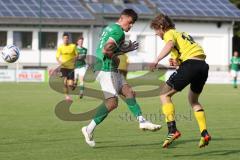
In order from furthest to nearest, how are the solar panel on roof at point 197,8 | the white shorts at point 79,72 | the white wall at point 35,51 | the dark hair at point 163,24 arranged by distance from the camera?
1. the solar panel on roof at point 197,8
2. the white wall at point 35,51
3. the white shorts at point 79,72
4. the dark hair at point 163,24

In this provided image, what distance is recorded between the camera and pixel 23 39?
5884cm

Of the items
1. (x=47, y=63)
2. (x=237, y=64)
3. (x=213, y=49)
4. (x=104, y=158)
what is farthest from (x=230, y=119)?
(x=213, y=49)

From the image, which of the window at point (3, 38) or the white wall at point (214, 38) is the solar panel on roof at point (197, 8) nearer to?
the white wall at point (214, 38)

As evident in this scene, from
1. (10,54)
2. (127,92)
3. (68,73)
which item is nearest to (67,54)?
(68,73)

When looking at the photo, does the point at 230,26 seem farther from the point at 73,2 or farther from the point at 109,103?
the point at 109,103

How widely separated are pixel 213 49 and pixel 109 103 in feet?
178

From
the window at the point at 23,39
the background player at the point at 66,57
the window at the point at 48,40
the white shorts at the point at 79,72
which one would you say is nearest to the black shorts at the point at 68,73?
the background player at the point at 66,57

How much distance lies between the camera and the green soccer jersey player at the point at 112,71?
1152 centimetres

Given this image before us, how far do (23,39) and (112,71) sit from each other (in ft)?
157

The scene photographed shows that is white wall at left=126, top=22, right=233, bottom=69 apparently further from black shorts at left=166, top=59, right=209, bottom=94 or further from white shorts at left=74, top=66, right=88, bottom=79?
black shorts at left=166, top=59, right=209, bottom=94

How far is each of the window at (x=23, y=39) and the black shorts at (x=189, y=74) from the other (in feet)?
158

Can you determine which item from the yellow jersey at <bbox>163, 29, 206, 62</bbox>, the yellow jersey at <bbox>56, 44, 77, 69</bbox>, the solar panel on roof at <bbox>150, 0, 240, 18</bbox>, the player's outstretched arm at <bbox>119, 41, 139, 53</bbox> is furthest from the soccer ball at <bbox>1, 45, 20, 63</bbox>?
the solar panel on roof at <bbox>150, 0, 240, 18</bbox>

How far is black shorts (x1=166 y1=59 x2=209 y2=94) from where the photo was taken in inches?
431

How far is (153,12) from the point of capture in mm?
62750
